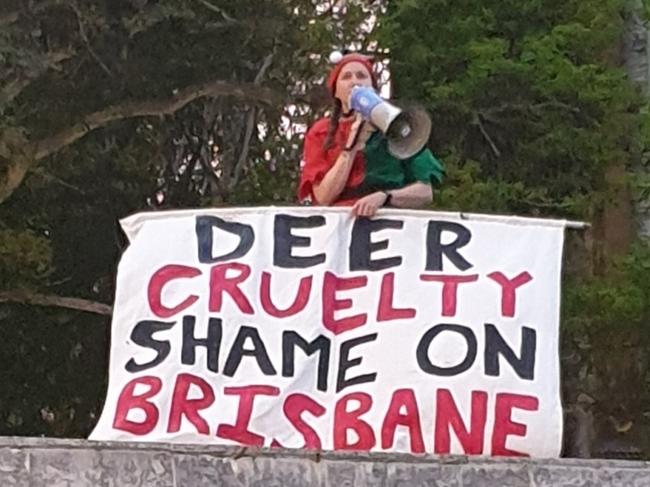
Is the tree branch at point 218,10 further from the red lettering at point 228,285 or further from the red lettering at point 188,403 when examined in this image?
the red lettering at point 188,403

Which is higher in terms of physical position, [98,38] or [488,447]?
[98,38]

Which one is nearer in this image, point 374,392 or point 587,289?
point 374,392

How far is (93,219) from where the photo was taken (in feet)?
38.5

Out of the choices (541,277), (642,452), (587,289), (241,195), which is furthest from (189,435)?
(241,195)

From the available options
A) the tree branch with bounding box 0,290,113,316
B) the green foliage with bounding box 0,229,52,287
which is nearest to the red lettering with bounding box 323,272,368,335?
the green foliage with bounding box 0,229,52,287

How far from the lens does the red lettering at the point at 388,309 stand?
4680 mm

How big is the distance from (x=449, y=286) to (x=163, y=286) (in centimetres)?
92

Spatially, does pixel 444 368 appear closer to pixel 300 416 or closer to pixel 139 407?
pixel 300 416

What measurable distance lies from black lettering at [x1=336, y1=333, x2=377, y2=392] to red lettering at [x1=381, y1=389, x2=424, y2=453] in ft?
0.39

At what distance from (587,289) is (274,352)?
436 centimetres

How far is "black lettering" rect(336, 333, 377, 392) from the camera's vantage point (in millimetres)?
4641

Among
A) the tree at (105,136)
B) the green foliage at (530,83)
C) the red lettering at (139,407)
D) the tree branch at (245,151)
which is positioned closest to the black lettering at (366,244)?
the red lettering at (139,407)

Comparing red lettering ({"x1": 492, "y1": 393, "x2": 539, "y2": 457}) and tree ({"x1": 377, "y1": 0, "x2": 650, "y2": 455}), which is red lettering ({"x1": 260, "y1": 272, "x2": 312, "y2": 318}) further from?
tree ({"x1": 377, "y1": 0, "x2": 650, "y2": 455})

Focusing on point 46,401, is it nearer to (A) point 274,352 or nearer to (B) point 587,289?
(B) point 587,289
